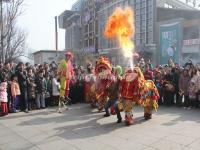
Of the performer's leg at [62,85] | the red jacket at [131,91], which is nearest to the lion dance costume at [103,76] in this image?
the red jacket at [131,91]

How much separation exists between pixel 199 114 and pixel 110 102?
9.25 feet

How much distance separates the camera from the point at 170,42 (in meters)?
35.6

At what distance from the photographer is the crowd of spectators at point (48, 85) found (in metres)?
9.12

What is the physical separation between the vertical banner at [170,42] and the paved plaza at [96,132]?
1044 inches

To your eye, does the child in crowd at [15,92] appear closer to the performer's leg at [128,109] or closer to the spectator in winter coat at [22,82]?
the spectator in winter coat at [22,82]

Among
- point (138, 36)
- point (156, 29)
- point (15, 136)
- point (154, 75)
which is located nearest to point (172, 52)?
point (156, 29)

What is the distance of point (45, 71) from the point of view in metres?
10.2

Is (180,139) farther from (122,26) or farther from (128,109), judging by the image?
(122,26)

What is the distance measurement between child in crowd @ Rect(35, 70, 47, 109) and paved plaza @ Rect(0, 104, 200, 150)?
110cm

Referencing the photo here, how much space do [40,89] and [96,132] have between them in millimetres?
3964

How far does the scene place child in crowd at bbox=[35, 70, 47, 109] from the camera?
31.9ft

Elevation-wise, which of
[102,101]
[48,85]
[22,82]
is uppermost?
[22,82]

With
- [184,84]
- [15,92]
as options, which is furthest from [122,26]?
[15,92]

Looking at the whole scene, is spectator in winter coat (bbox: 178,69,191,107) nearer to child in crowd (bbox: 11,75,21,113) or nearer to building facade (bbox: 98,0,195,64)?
child in crowd (bbox: 11,75,21,113)
